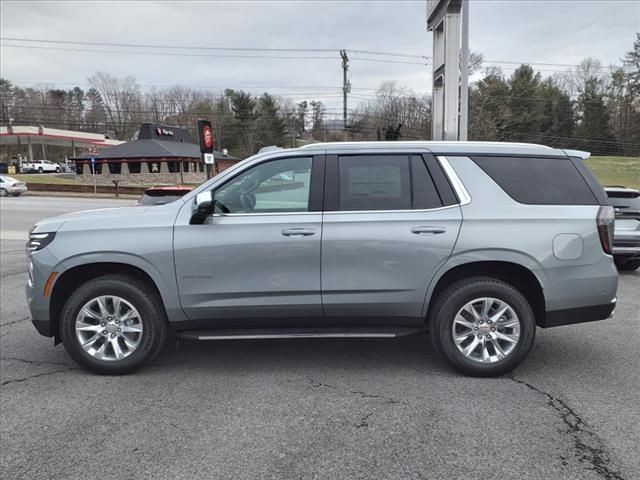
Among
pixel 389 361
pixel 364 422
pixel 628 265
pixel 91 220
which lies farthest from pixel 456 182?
pixel 628 265

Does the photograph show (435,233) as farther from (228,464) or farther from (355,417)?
(228,464)

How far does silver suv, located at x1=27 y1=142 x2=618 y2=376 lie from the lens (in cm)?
402

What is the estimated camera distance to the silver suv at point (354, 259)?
4.02m

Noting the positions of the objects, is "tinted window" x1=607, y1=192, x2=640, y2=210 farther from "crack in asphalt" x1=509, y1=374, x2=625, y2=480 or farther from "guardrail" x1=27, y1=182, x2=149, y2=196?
"guardrail" x1=27, y1=182, x2=149, y2=196

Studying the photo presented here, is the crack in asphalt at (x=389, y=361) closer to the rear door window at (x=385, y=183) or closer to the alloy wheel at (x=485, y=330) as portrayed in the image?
the alloy wheel at (x=485, y=330)

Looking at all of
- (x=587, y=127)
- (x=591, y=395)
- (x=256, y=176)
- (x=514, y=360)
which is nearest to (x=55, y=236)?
(x=256, y=176)

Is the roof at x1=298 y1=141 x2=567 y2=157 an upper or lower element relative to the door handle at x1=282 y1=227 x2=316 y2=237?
upper

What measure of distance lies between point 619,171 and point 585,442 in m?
32.7

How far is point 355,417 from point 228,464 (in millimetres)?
972

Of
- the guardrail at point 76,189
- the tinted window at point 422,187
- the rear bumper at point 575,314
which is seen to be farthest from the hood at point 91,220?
the guardrail at point 76,189

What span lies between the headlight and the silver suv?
0.01 meters

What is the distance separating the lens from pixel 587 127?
5941 cm

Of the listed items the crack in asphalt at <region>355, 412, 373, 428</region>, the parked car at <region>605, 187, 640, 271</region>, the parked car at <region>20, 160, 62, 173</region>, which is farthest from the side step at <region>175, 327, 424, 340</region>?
the parked car at <region>20, 160, 62, 173</region>

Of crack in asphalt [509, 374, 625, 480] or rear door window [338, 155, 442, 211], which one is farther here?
rear door window [338, 155, 442, 211]
